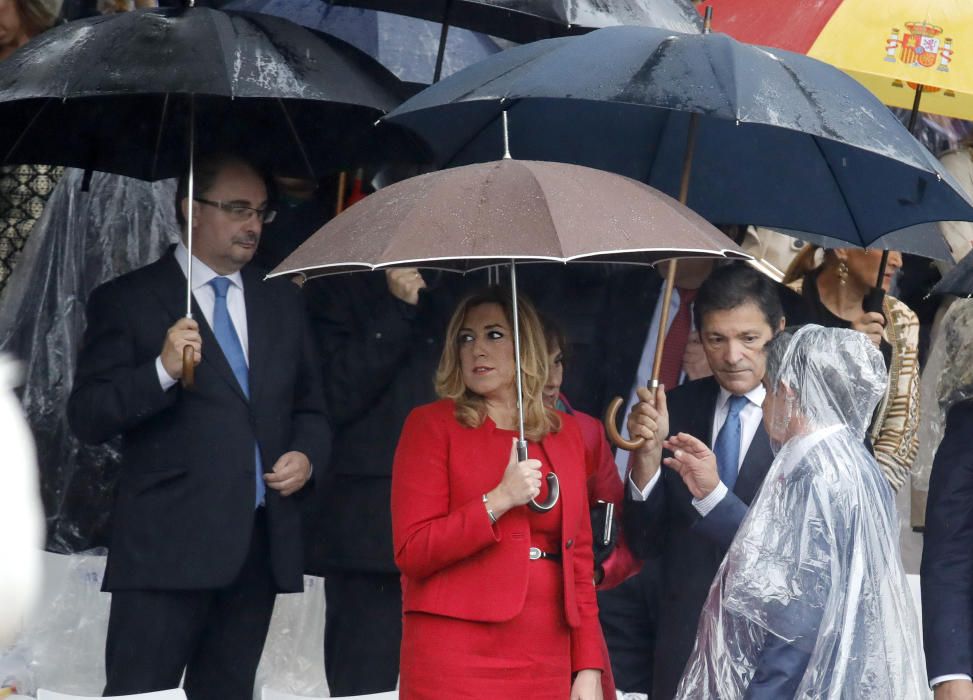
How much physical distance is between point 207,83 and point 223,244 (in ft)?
2.19

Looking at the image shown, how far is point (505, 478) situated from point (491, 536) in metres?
0.16

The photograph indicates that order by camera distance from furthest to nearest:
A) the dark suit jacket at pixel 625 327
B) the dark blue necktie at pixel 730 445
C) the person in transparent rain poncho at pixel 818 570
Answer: the dark suit jacket at pixel 625 327 < the dark blue necktie at pixel 730 445 < the person in transparent rain poncho at pixel 818 570

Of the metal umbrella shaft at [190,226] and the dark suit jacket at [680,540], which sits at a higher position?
the metal umbrella shaft at [190,226]

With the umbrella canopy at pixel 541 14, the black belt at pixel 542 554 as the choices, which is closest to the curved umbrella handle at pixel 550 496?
the black belt at pixel 542 554

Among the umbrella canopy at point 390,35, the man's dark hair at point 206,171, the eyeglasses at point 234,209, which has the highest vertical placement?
the umbrella canopy at point 390,35

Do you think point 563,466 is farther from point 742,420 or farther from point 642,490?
point 742,420

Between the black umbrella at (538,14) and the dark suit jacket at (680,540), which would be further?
the black umbrella at (538,14)

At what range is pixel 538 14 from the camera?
4.92 meters

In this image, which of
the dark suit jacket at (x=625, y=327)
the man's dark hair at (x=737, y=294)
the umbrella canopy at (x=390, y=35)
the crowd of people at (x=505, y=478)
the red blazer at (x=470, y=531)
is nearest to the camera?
the crowd of people at (x=505, y=478)

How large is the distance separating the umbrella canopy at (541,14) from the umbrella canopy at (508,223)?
0.86m

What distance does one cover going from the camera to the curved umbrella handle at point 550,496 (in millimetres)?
4332

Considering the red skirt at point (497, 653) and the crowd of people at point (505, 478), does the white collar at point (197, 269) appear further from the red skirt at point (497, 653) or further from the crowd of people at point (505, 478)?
the red skirt at point (497, 653)

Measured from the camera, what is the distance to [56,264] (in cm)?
614

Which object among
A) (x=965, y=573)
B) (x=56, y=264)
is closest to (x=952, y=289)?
(x=965, y=573)
